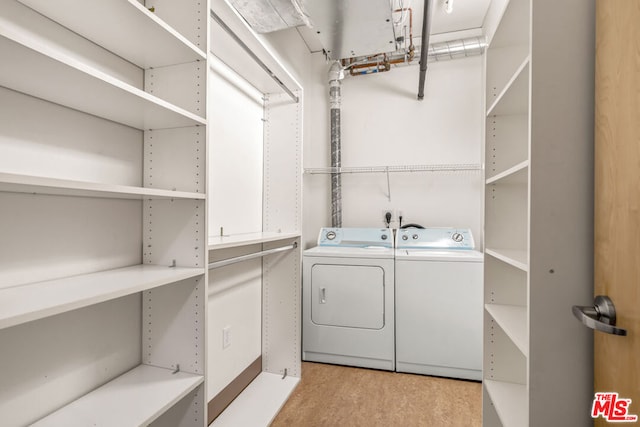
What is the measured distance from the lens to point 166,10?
124 centimetres

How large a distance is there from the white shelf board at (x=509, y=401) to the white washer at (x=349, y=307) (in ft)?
3.36

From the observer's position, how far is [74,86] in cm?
88

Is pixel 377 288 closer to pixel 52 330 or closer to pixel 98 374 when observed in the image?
pixel 98 374

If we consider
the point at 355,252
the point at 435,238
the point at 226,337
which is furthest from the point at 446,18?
the point at 226,337

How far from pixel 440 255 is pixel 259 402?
1.60 m

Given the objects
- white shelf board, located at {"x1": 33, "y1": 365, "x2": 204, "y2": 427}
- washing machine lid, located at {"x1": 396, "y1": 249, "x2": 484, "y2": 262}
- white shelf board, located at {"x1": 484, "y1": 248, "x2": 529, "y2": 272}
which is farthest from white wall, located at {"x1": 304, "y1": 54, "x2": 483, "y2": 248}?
white shelf board, located at {"x1": 33, "y1": 365, "x2": 204, "y2": 427}

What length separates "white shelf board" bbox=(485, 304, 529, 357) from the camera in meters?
1.00

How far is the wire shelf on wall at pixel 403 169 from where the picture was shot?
9.54 ft

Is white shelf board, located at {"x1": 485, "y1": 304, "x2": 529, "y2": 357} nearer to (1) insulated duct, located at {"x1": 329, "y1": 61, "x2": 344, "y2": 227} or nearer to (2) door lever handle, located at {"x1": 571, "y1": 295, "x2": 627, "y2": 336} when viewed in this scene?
(2) door lever handle, located at {"x1": 571, "y1": 295, "x2": 627, "y2": 336}

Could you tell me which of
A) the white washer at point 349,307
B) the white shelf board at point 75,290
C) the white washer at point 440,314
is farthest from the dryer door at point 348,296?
the white shelf board at point 75,290

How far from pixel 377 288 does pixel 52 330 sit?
195 centimetres

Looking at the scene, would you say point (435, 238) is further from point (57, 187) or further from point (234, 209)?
point (57, 187)

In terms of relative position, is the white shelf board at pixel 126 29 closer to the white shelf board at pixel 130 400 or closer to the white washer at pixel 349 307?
the white shelf board at pixel 130 400

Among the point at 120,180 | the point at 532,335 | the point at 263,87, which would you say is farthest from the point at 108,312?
the point at 263,87
